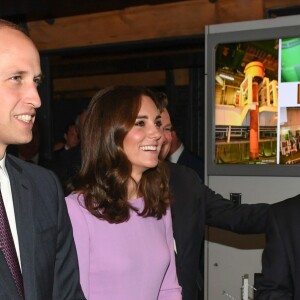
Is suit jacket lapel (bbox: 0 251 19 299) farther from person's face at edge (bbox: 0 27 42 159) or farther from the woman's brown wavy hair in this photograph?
the woman's brown wavy hair

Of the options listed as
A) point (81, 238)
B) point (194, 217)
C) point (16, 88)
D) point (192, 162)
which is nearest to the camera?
point (16, 88)

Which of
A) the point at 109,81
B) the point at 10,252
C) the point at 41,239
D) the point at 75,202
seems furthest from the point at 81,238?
the point at 109,81

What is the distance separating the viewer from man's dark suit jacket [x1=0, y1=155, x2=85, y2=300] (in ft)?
4.90

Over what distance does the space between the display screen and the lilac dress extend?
3.49 ft

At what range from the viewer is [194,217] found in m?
2.45

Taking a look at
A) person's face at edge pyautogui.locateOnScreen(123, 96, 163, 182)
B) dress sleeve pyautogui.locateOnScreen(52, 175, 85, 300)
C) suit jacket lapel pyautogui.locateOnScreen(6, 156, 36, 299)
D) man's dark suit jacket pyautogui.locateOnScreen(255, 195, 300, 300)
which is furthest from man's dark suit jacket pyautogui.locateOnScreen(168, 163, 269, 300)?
suit jacket lapel pyautogui.locateOnScreen(6, 156, 36, 299)

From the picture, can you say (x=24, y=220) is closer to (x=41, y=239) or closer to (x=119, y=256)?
(x=41, y=239)

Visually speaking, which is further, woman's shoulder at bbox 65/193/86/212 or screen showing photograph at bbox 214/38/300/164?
screen showing photograph at bbox 214/38/300/164

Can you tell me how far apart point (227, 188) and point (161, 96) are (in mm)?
905

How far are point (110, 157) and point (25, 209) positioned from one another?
68 cm

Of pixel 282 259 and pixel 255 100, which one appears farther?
pixel 255 100

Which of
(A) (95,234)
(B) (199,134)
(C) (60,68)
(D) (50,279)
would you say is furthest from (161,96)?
(C) (60,68)

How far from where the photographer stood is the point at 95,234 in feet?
6.71

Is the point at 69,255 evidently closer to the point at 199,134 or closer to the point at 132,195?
the point at 132,195
